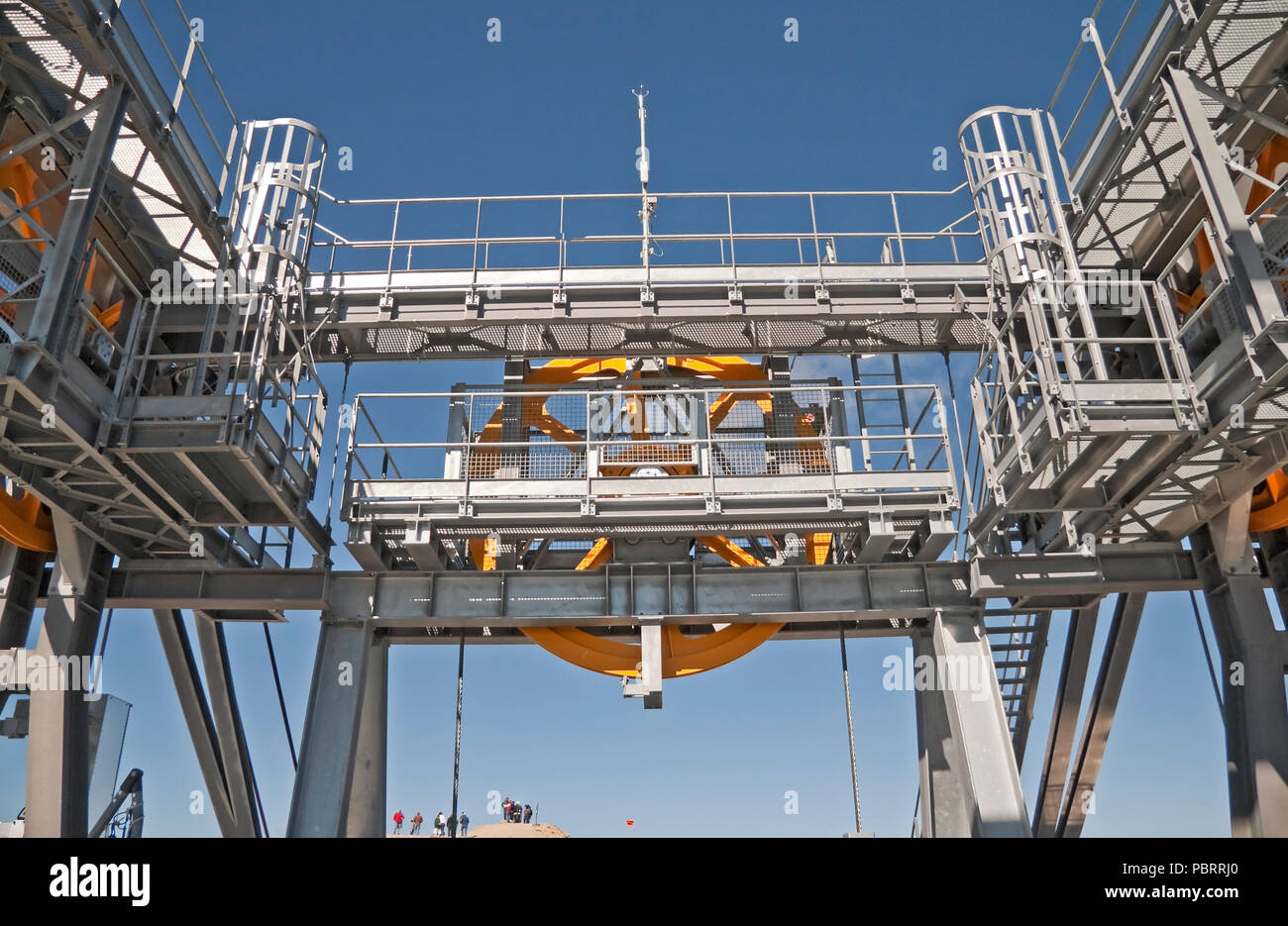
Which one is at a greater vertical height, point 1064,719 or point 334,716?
point 1064,719

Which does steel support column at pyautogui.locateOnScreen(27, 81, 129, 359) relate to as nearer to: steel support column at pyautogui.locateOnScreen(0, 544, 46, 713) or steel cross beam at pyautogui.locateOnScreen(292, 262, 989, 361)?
steel cross beam at pyautogui.locateOnScreen(292, 262, 989, 361)

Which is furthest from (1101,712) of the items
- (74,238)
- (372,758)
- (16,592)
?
(16,592)

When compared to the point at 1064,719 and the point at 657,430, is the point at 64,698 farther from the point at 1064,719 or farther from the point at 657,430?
the point at 1064,719

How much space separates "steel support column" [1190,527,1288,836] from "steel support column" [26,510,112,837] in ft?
45.8

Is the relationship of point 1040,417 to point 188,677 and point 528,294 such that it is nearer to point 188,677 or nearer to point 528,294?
point 528,294

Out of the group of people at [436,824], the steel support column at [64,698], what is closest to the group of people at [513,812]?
the group of people at [436,824]

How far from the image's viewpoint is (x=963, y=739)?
40.2ft

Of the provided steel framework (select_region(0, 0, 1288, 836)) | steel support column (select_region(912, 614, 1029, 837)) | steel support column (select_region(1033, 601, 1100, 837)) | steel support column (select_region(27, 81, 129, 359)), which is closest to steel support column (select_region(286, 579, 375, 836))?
steel framework (select_region(0, 0, 1288, 836))

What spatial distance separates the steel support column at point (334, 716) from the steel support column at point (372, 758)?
13.2 inches

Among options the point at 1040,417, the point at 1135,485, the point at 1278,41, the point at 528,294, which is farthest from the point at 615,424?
the point at 1278,41

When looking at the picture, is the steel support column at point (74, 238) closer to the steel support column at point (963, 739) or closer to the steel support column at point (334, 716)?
the steel support column at point (334, 716)

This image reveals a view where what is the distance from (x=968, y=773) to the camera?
12.0m

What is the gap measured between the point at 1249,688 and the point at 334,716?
11470 millimetres

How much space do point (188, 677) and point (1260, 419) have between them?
47.4ft
